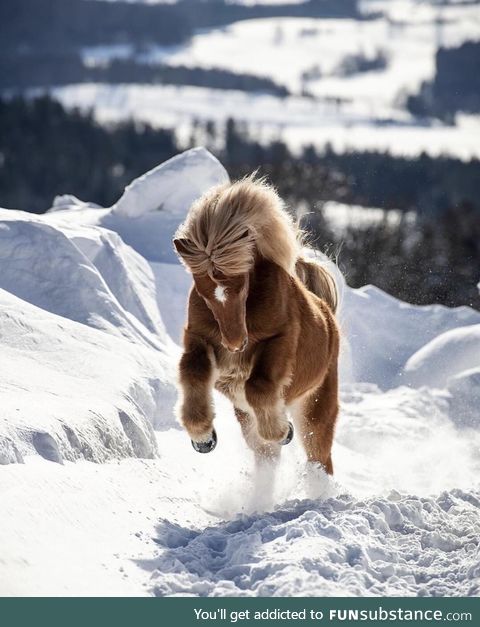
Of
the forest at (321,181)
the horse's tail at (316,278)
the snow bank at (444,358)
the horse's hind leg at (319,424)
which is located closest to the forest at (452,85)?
the forest at (321,181)

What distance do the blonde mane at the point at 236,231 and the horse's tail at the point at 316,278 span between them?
38.6 inches

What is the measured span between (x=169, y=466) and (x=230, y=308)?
158 centimetres

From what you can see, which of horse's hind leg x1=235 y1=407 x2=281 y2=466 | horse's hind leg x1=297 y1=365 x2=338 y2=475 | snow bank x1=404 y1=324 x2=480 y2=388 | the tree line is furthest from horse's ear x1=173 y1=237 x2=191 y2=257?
the tree line

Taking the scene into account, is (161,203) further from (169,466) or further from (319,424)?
(319,424)

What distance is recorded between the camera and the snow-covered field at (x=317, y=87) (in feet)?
139

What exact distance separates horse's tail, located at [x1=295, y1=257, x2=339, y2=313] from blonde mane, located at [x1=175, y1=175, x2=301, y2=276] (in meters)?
0.98

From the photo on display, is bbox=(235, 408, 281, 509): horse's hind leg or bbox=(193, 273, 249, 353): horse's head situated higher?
bbox=(193, 273, 249, 353): horse's head

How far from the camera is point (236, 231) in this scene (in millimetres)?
4590

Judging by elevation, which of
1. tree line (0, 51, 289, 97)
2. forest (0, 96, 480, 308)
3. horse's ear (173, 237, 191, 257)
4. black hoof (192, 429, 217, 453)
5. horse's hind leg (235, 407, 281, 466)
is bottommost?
tree line (0, 51, 289, 97)

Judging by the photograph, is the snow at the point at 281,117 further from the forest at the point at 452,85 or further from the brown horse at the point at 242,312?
the brown horse at the point at 242,312

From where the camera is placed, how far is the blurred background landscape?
25677 millimetres

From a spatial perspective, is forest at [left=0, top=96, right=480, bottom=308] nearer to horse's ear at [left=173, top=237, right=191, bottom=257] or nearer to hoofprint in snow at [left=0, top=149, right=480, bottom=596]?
hoofprint in snow at [left=0, top=149, right=480, bottom=596]

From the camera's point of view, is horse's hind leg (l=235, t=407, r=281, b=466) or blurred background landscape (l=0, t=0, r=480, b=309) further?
blurred background landscape (l=0, t=0, r=480, b=309)
